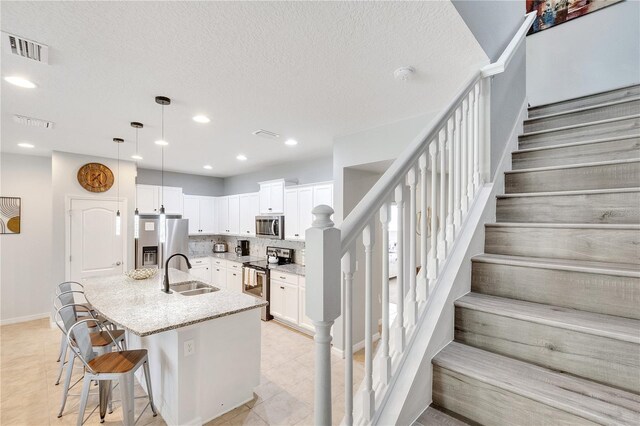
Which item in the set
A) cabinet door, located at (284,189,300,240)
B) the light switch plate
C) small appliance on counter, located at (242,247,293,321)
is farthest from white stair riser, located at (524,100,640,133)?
small appliance on counter, located at (242,247,293,321)

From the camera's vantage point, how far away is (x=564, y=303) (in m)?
1.28

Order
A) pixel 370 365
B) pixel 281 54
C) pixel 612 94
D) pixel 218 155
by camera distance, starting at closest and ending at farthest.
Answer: pixel 370 365, pixel 281 54, pixel 612 94, pixel 218 155

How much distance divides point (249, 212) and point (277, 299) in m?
2.00

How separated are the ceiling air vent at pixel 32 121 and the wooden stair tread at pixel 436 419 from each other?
415cm

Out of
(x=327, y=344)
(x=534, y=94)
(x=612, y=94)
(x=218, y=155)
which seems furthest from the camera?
(x=218, y=155)

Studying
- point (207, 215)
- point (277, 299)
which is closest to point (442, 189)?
point (277, 299)

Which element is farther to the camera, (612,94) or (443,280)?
(612,94)

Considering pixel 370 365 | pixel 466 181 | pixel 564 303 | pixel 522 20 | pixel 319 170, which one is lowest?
pixel 370 365

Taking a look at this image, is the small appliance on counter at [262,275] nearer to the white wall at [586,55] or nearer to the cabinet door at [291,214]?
the cabinet door at [291,214]

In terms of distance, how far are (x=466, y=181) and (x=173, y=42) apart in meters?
1.91

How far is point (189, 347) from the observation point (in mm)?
2262

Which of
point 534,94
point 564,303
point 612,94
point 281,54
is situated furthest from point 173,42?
point 534,94

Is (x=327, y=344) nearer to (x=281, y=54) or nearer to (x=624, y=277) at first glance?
(x=624, y=277)

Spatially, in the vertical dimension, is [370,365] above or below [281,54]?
below
